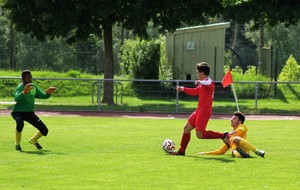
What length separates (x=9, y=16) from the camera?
1264 inches

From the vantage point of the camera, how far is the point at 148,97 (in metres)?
34.8

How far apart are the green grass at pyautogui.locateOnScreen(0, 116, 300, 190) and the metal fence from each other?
9599 millimetres

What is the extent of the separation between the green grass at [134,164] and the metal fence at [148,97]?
9.60 m

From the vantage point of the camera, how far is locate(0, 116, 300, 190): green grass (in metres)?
10.9

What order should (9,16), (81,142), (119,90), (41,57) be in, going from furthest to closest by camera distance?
(41,57) < (119,90) < (9,16) < (81,142)

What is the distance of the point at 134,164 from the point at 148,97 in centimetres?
2181

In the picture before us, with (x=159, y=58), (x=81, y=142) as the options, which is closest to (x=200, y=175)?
(x=81, y=142)

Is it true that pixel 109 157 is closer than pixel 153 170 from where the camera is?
No

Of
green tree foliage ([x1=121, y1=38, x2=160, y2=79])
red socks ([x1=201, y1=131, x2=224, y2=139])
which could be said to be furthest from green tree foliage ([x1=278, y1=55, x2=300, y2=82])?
red socks ([x1=201, y1=131, x2=224, y2=139])

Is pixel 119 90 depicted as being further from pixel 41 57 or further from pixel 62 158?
pixel 41 57

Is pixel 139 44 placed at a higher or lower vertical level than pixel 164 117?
higher

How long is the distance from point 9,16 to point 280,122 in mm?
13039

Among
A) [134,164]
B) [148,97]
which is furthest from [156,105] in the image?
[134,164]

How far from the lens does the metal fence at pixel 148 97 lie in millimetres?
30562
